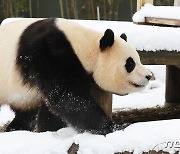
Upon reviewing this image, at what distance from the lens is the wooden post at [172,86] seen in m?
4.10

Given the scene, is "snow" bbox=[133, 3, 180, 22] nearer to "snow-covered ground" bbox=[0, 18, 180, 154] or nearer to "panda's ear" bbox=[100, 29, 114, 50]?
"panda's ear" bbox=[100, 29, 114, 50]

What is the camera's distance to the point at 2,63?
2.57 metres

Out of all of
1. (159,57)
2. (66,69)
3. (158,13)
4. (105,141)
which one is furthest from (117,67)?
(158,13)

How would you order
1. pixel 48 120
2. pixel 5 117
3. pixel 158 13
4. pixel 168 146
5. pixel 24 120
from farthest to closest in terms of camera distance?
1. pixel 158 13
2. pixel 5 117
3. pixel 24 120
4. pixel 48 120
5. pixel 168 146

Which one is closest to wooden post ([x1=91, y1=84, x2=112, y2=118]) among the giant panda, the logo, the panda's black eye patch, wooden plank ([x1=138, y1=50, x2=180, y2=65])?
the giant panda

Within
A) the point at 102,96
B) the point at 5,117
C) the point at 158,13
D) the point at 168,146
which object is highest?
the point at 158,13

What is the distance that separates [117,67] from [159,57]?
54 cm

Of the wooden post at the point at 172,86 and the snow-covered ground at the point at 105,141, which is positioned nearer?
the snow-covered ground at the point at 105,141

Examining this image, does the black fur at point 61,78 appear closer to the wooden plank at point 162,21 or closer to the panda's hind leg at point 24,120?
the panda's hind leg at point 24,120

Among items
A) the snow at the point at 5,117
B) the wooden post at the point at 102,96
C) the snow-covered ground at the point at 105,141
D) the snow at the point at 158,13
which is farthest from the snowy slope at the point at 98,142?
the snow at the point at 158,13

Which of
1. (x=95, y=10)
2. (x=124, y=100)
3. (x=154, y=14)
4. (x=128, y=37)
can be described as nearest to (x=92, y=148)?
(x=128, y=37)

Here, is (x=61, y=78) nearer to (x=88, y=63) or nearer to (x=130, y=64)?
(x=88, y=63)

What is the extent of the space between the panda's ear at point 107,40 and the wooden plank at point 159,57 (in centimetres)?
47

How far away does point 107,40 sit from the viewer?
2.49m
